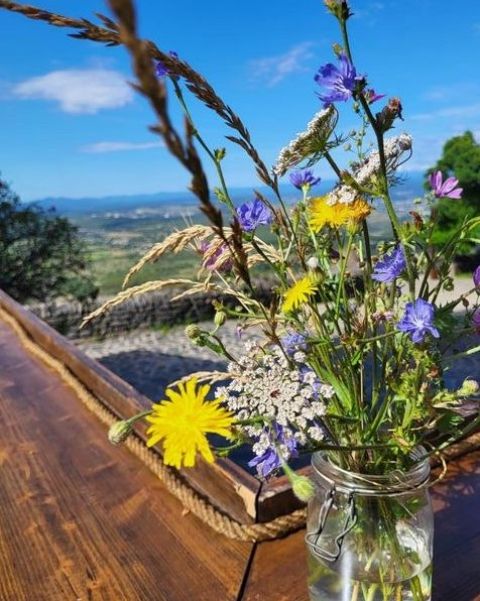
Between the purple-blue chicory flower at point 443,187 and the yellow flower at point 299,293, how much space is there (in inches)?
7.2

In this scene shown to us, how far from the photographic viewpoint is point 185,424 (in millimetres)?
474

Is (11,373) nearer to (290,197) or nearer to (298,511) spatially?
(298,511)

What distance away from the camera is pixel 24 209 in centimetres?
1037

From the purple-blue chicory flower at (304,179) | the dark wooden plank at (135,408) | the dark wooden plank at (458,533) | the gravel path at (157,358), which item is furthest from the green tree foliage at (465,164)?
the purple-blue chicory flower at (304,179)

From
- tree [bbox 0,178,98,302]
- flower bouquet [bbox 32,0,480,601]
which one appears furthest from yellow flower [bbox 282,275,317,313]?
tree [bbox 0,178,98,302]

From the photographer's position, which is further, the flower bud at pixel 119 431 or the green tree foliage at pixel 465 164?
the green tree foliage at pixel 465 164

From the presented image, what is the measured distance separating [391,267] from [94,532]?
2.14ft

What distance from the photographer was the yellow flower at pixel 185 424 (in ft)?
1.52

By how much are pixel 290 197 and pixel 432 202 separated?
0.22 metres

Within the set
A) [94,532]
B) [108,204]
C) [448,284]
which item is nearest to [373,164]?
[448,284]

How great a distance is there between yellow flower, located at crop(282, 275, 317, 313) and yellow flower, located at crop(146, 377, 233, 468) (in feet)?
0.34

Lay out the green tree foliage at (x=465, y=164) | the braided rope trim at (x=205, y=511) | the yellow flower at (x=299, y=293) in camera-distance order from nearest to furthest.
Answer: the yellow flower at (x=299, y=293) < the braided rope trim at (x=205, y=511) < the green tree foliage at (x=465, y=164)

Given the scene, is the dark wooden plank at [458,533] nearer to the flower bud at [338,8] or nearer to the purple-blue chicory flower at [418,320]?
the purple-blue chicory flower at [418,320]

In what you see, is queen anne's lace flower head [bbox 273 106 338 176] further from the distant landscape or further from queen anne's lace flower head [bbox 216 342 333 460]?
queen anne's lace flower head [bbox 216 342 333 460]
